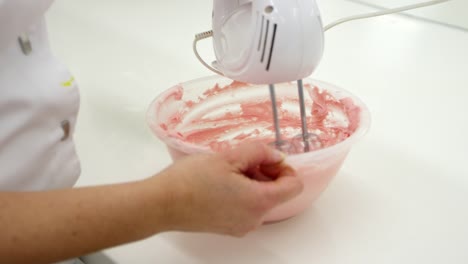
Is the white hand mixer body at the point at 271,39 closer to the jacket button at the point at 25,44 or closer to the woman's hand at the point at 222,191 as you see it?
the woman's hand at the point at 222,191

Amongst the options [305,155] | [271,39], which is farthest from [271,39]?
[305,155]

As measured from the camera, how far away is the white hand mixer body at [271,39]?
1.22 feet

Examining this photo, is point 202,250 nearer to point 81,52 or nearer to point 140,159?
point 140,159

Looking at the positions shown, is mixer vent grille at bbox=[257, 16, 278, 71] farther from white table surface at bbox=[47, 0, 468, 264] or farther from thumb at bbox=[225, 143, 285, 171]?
white table surface at bbox=[47, 0, 468, 264]

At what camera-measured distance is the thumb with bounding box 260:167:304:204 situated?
34cm

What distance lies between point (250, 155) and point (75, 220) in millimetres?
127

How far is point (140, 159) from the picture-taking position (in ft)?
1.89

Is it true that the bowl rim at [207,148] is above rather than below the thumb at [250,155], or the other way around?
below

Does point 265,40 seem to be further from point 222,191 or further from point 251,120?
point 251,120

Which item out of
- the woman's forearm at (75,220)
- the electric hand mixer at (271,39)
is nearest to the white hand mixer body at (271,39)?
the electric hand mixer at (271,39)

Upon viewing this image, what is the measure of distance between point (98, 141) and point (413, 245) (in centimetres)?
39

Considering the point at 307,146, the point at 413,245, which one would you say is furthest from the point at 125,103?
the point at 413,245

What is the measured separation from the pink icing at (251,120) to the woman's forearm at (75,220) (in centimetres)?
18

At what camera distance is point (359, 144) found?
1.93ft
